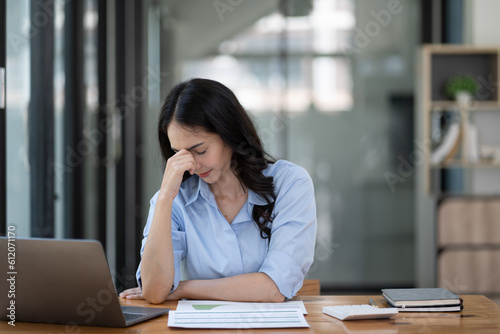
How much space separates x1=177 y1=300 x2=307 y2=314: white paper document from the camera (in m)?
1.51

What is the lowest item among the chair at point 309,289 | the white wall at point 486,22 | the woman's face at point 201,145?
the chair at point 309,289

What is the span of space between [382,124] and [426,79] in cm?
68

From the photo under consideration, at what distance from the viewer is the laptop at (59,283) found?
4.15 feet

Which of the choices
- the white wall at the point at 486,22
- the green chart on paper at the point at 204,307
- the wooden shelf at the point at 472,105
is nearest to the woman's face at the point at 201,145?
the green chart on paper at the point at 204,307

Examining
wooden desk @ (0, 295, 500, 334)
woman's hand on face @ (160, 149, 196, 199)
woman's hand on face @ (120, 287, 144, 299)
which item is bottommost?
woman's hand on face @ (120, 287, 144, 299)

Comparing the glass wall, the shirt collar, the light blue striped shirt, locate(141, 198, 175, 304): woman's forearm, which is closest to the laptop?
locate(141, 198, 175, 304): woman's forearm

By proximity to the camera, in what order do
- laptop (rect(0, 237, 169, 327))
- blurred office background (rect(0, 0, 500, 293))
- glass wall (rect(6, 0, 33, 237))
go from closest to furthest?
laptop (rect(0, 237, 169, 327)) < glass wall (rect(6, 0, 33, 237)) < blurred office background (rect(0, 0, 500, 293))

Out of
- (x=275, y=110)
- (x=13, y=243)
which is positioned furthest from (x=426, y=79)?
(x=13, y=243)

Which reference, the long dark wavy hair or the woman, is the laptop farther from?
the long dark wavy hair

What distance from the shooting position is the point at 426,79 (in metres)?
4.23

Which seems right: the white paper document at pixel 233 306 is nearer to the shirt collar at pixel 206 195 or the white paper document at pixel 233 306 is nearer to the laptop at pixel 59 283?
the laptop at pixel 59 283

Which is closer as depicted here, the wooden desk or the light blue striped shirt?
the wooden desk

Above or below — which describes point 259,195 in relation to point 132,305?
above

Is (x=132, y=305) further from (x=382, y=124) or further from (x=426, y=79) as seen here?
(x=382, y=124)
